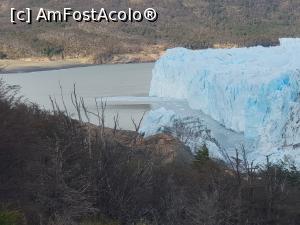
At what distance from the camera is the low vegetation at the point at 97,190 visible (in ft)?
13.1

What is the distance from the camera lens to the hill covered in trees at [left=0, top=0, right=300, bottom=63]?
51.0 m

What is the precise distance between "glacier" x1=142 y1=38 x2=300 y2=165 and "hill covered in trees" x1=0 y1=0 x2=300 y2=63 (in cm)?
2640

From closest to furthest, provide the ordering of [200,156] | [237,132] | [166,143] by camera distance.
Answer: [200,156], [166,143], [237,132]

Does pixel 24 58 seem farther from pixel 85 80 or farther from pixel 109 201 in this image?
pixel 109 201

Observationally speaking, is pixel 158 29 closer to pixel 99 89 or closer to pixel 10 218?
pixel 99 89

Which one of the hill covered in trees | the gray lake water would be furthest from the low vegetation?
the hill covered in trees

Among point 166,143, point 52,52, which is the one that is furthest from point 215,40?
point 166,143

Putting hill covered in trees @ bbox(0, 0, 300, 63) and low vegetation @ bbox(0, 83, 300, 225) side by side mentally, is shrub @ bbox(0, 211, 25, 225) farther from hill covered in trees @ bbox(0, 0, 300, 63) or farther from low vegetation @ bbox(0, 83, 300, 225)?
hill covered in trees @ bbox(0, 0, 300, 63)

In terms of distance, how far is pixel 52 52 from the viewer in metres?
49.8

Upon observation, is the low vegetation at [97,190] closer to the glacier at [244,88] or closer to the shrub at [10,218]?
the shrub at [10,218]

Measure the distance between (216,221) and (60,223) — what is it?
141 centimetres

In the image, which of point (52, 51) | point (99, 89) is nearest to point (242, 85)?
point (99, 89)

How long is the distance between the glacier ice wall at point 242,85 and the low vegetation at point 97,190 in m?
9.01

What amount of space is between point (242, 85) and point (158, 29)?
151 ft
